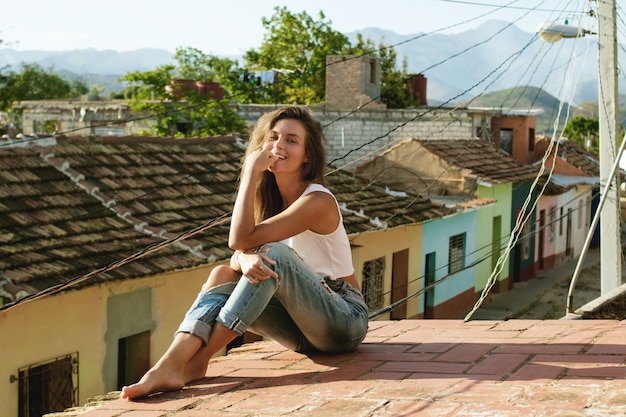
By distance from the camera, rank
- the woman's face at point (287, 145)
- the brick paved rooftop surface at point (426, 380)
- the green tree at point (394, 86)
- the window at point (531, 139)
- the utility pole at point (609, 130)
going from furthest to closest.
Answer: the green tree at point (394, 86), the window at point (531, 139), the utility pole at point (609, 130), the woman's face at point (287, 145), the brick paved rooftop surface at point (426, 380)

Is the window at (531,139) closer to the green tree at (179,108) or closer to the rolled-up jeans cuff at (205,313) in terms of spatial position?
the green tree at (179,108)

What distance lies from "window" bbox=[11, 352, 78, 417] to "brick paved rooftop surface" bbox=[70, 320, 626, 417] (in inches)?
183

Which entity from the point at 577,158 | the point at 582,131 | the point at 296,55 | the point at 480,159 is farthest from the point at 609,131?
the point at 582,131

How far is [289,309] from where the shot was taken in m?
3.98

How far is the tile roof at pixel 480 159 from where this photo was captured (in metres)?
20.3

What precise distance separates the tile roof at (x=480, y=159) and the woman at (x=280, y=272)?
51.6ft

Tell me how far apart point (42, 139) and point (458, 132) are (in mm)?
15480

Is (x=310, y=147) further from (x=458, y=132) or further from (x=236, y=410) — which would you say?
(x=458, y=132)

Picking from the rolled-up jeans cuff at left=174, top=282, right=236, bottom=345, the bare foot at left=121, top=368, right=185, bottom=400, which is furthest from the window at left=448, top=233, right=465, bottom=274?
the bare foot at left=121, top=368, right=185, bottom=400

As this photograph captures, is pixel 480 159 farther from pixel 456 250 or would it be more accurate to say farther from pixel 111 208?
pixel 111 208

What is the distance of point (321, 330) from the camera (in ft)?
13.4

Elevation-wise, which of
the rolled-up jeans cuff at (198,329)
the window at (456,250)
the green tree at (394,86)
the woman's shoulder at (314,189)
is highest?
the green tree at (394,86)

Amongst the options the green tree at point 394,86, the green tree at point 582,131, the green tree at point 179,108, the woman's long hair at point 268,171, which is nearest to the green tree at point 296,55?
→ the green tree at point 394,86

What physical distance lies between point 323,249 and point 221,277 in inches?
20.6
